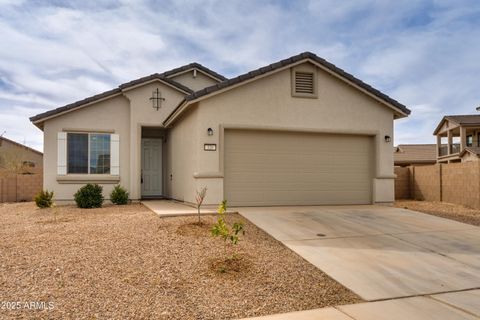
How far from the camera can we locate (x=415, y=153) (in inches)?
1693

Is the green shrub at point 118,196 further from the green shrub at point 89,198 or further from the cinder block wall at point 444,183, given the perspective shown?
the cinder block wall at point 444,183

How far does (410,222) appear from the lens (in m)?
9.12

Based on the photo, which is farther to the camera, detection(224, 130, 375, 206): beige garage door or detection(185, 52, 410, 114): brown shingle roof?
detection(224, 130, 375, 206): beige garage door

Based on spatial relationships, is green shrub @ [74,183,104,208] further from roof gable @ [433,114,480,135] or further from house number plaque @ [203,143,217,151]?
roof gable @ [433,114,480,135]

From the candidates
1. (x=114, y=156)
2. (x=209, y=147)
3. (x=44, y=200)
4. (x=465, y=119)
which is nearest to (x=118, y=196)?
(x=114, y=156)

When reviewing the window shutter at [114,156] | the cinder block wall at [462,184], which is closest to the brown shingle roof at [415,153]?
the cinder block wall at [462,184]

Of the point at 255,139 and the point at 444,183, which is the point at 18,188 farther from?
the point at 444,183

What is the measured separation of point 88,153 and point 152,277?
10051mm

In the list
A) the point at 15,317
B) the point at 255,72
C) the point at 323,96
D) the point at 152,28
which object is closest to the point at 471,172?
the point at 323,96

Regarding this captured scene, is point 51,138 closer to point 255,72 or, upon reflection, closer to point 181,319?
point 255,72

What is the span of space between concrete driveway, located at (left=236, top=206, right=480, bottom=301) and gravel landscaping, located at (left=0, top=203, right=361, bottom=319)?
1.42ft

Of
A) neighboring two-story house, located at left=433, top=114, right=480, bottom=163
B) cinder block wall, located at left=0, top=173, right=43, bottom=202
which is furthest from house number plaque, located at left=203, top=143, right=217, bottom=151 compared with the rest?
neighboring two-story house, located at left=433, top=114, right=480, bottom=163

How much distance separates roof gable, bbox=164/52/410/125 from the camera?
1050 cm

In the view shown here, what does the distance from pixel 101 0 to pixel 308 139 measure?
6.99 metres
